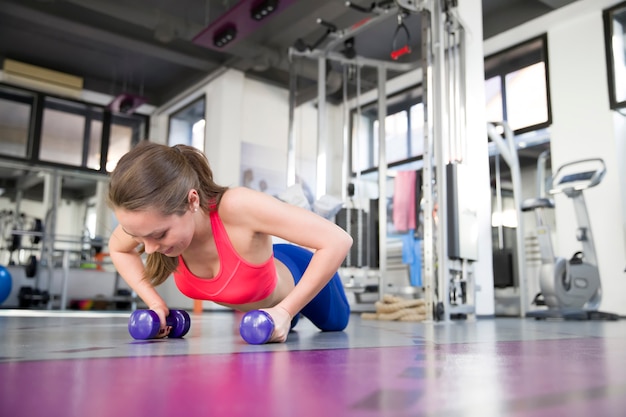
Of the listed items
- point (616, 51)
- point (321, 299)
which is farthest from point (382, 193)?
point (321, 299)

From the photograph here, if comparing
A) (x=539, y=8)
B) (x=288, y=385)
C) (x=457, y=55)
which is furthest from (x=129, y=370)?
(x=539, y=8)

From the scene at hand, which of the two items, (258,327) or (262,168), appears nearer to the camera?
(258,327)

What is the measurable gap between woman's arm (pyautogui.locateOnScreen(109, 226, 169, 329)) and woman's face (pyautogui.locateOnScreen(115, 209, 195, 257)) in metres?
0.31

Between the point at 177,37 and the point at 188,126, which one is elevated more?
the point at 177,37

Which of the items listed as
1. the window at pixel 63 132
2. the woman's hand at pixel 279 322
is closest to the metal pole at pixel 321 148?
the woman's hand at pixel 279 322


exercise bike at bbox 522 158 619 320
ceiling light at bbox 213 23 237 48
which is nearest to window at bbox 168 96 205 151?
ceiling light at bbox 213 23 237 48

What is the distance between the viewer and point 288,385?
25.2 inches

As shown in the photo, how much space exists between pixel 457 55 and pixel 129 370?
3.31 m

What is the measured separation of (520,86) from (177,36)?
11.1 ft

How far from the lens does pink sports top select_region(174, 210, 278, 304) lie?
133 centimetres

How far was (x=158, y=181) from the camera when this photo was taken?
1128 millimetres

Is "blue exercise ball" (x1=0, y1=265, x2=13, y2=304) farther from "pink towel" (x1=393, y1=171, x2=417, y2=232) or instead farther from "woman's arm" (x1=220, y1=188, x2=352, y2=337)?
"woman's arm" (x1=220, y1=188, x2=352, y2=337)

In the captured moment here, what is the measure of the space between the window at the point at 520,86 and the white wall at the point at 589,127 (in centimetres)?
12

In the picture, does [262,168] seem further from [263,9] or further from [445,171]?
[445,171]
